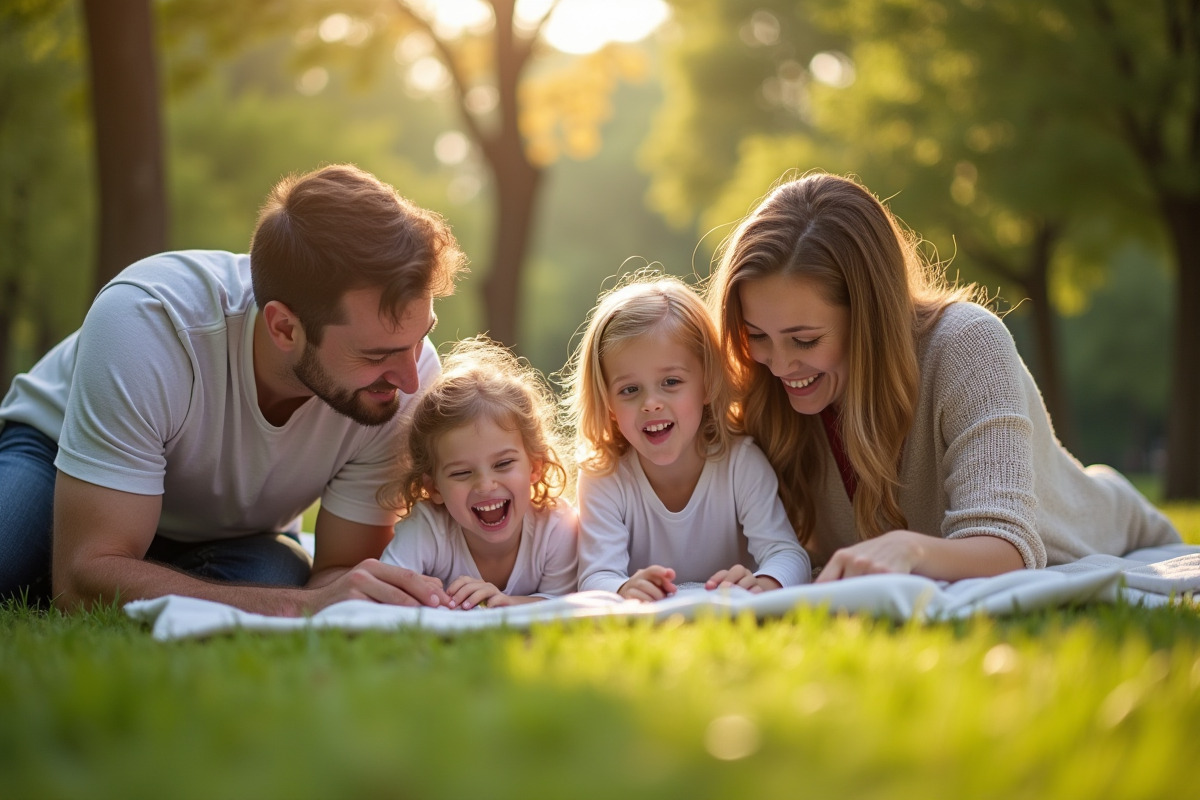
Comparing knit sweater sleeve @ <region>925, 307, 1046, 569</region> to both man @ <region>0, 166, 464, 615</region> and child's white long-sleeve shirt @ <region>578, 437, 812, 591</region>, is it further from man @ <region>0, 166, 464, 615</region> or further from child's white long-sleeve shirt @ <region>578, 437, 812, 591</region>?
man @ <region>0, 166, 464, 615</region>

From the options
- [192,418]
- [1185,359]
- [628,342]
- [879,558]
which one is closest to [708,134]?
[1185,359]

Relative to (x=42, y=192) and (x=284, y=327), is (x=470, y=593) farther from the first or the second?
(x=42, y=192)

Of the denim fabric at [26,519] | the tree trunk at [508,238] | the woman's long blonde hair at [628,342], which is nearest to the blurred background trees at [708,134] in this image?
the tree trunk at [508,238]

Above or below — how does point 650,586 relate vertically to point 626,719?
below

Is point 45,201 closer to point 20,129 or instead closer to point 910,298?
point 20,129

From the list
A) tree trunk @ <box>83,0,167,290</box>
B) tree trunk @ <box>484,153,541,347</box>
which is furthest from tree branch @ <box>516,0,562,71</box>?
tree trunk @ <box>83,0,167,290</box>

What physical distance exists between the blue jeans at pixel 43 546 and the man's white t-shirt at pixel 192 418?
7cm

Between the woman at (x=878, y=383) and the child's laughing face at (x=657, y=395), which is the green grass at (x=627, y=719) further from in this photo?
the child's laughing face at (x=657, y=395)

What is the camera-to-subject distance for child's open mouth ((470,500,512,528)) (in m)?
3.93

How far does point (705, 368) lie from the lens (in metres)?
4.04

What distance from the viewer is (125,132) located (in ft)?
24.3

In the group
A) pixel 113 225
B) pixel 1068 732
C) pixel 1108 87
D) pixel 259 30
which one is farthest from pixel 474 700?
pixel 1108 87

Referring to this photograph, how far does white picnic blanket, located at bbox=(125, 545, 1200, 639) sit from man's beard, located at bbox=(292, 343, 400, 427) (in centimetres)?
89

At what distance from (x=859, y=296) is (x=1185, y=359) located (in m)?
10.4
